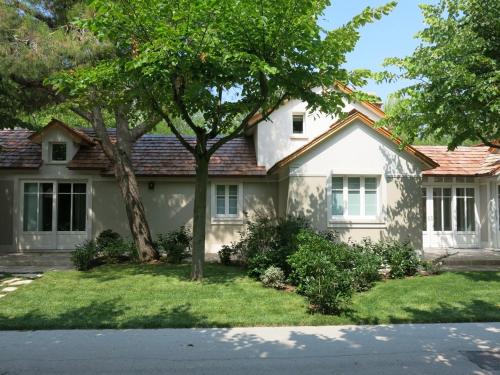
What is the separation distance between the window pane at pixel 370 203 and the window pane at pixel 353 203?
0.28 meters

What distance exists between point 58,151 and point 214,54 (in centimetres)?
1093

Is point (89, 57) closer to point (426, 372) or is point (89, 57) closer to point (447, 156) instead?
point (426, 372)

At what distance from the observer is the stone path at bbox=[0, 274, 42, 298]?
10.5 meters

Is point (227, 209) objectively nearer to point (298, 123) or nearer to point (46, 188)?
point (298, 123)

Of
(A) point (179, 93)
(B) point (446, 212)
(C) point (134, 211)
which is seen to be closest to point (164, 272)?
(C) point (134, 211)

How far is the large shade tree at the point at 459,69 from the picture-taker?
1056 centimetres

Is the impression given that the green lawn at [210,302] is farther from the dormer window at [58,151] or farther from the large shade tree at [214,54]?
the dormer window at [58,151]

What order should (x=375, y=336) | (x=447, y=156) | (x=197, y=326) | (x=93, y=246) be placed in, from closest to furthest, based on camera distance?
(x=375, y=336) → (x=197, y=326) → (x=93, y=246) → (x=447, y=156)

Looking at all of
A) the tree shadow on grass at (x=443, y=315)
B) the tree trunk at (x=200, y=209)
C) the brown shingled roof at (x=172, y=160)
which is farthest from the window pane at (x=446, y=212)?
the tree trunk at (x=200, y=209)

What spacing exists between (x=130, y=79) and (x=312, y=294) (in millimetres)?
5881

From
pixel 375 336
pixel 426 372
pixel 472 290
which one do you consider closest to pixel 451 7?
pixel 472 290

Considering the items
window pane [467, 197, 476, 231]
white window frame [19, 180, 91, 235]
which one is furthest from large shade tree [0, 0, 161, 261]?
window pane [467, 197, 476, 231]

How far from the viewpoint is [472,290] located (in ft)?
34.0

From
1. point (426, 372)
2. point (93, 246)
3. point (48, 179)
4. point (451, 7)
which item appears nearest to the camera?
point (426, 372)
